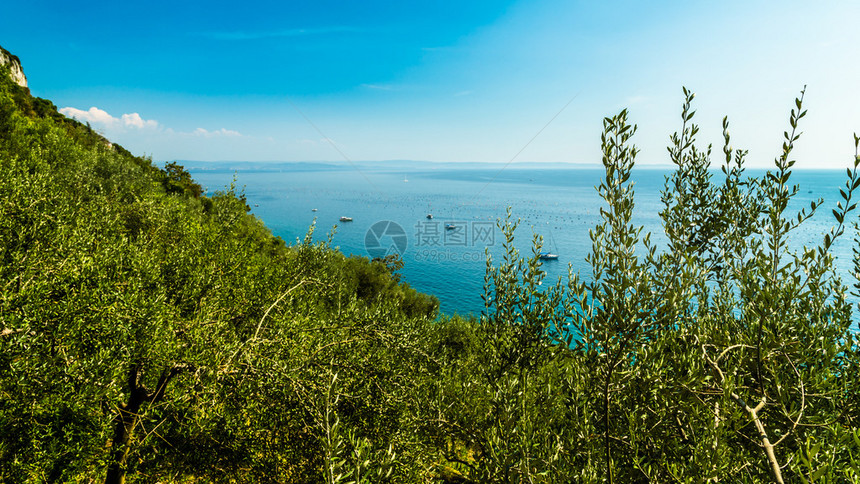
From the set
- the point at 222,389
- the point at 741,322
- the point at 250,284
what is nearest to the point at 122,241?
the point at 250,284

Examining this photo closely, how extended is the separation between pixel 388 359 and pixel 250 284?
5539 millimetres

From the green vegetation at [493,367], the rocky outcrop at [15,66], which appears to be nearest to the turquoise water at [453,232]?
the rocky outcrop at [15,66]

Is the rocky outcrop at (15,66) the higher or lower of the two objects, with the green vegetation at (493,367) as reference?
higher

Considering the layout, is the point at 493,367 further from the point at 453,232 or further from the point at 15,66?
the point at 453,232

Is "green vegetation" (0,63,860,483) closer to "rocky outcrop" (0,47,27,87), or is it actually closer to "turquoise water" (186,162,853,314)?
"turquoise water" (186,162,853,314)

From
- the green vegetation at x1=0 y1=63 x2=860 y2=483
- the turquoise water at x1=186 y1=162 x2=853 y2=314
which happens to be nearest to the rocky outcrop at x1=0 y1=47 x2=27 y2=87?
the turquoise water at x1=186 y1=162 x2=853 y2=314

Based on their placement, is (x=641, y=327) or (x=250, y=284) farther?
(x=250, y=284)

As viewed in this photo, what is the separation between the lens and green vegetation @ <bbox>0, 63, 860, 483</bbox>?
4.71 metres

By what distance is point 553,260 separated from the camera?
75.9 m

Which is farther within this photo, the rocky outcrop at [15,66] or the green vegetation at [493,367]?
the rocky outcrop at [15,66]

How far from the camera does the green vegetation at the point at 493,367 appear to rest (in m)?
4.71

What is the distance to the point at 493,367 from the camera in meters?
7.09

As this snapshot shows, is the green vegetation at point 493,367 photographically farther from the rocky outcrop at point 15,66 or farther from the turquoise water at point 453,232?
the rocky outcrop at point 15,66

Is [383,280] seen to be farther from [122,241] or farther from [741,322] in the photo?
[741,322]
